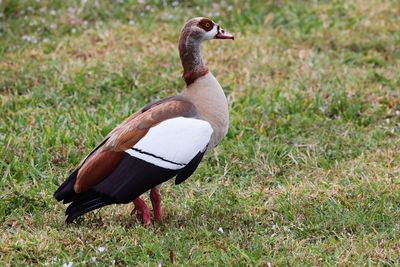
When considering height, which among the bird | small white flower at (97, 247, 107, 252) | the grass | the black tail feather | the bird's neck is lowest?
the grass

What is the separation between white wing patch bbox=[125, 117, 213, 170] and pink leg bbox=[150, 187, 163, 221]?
0.94ft

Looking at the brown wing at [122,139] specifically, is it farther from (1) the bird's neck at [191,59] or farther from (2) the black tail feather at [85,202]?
(1) the bird's neck at [191,59]

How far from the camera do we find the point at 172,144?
14.7 ft

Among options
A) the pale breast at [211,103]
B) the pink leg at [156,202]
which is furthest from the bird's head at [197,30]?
the pink leg at [156,202]

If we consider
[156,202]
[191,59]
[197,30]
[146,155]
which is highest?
[197,30]

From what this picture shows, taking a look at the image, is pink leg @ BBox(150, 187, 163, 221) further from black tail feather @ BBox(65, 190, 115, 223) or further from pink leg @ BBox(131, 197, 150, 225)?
black tail feather @ BBox(65, 190, 115, 223)

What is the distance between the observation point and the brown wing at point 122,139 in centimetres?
444

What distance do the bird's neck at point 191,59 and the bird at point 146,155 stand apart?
173 mm

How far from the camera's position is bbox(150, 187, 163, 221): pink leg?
15.5 feet

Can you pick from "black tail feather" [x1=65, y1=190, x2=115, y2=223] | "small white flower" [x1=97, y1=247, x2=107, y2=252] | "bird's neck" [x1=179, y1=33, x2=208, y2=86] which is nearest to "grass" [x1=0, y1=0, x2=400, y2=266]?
"small white flower" [x1=97, y1=247, x2=107, y2=252]

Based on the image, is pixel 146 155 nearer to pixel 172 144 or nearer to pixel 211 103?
pixel 172 144

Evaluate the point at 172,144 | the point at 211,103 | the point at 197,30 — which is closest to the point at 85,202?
the point at 172,144

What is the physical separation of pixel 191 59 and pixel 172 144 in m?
0.62

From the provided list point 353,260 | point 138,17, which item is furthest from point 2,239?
point 138,17
